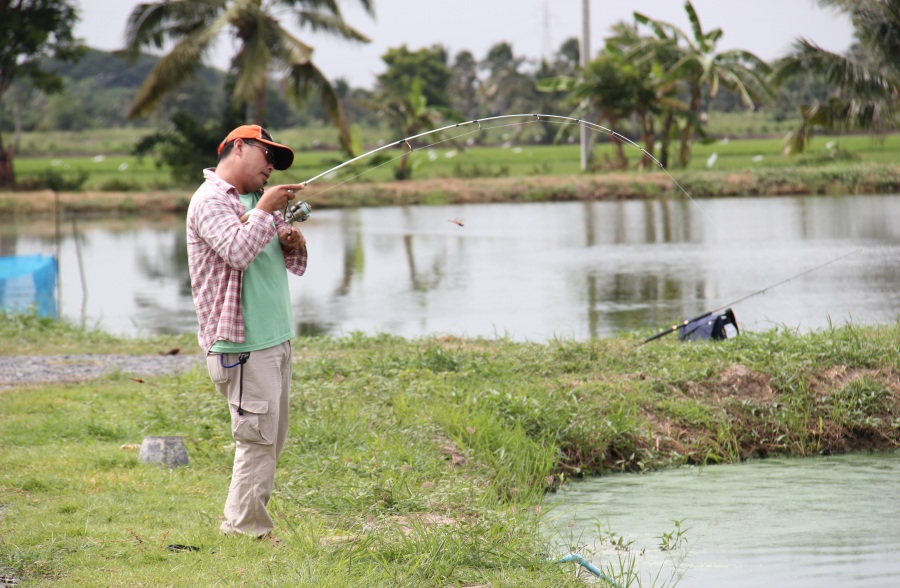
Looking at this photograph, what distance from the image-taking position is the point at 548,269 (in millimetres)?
15734

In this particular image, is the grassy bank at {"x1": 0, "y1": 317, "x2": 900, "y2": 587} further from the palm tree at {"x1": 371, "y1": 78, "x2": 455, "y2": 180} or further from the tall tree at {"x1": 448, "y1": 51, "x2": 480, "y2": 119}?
the tall tree at {"x1": 448, "y1": 51, "x2": 480, "y2": 119}

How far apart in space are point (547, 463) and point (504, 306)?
639cm

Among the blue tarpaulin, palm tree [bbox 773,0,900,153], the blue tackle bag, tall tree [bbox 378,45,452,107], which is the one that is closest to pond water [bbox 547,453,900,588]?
the blue tackle bag

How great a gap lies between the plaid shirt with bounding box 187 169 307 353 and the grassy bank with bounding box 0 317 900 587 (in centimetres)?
87

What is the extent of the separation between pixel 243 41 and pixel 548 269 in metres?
14.8

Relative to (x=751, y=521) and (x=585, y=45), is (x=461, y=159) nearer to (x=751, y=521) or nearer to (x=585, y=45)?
(x=585, y=45)

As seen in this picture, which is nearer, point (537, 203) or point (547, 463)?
point (547, 463)

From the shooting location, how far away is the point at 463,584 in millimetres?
3967

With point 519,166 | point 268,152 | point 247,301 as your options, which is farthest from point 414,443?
point 519,166

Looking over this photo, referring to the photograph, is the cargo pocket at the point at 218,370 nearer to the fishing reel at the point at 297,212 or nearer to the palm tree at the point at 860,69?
the fishing reel at the point at 297,212

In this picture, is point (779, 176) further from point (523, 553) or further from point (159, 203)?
point (523, 553)

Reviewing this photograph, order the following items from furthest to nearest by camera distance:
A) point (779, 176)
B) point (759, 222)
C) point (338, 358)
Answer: point (779, 176), point (759, 222), point (338, 358)

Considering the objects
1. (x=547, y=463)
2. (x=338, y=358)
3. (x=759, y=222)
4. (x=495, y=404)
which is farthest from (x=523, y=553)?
(x=759, y=222)

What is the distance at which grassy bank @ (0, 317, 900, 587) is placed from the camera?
404 centimetres
